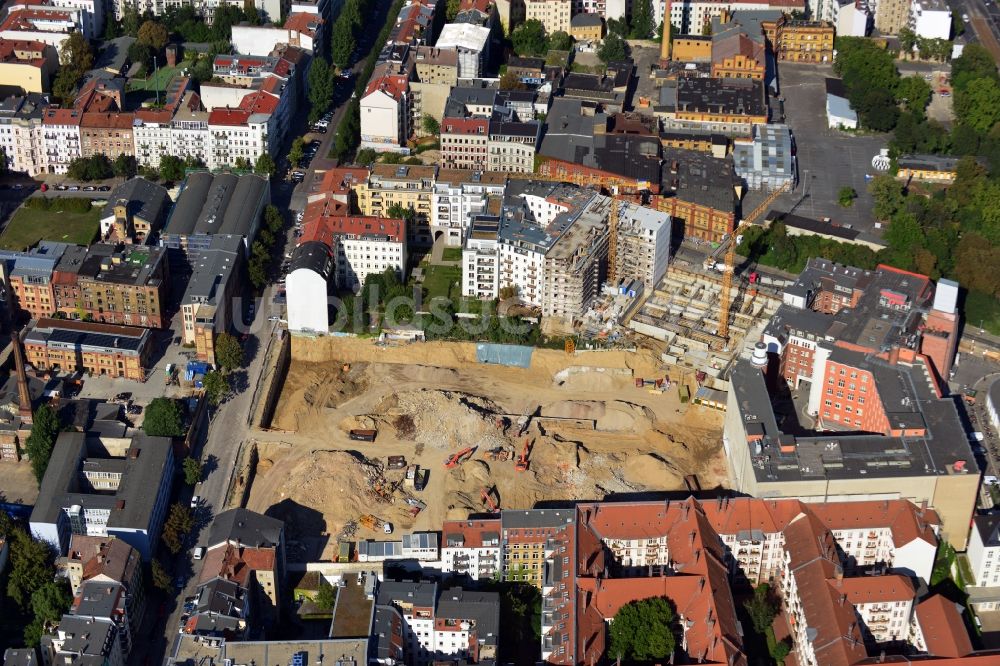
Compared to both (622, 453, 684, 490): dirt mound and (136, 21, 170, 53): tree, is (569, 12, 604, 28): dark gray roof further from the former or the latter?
(622, 453, 684, 490): dirt mound

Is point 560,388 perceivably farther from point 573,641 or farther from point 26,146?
point 26,146

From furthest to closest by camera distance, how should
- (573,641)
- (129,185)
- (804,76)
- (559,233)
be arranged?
(804,76)
(129,185)
(559,233)
(573,641)

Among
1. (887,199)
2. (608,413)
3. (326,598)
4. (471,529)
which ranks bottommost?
(326,598)

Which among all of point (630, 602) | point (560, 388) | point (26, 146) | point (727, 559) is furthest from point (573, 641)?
point (26, 146)

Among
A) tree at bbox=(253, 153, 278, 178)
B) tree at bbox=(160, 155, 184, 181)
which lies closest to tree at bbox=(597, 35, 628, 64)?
tree at bbox=(253, 153, 278, 178)

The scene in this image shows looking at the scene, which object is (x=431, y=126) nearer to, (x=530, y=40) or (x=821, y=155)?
(x=530, y=40)

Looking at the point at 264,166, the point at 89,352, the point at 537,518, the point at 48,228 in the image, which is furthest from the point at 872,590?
the point at 48,228

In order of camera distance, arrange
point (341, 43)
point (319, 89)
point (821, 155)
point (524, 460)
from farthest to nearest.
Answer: point (341, 43) < point (319, 89) < point (821, 155) < point (524, 460)
